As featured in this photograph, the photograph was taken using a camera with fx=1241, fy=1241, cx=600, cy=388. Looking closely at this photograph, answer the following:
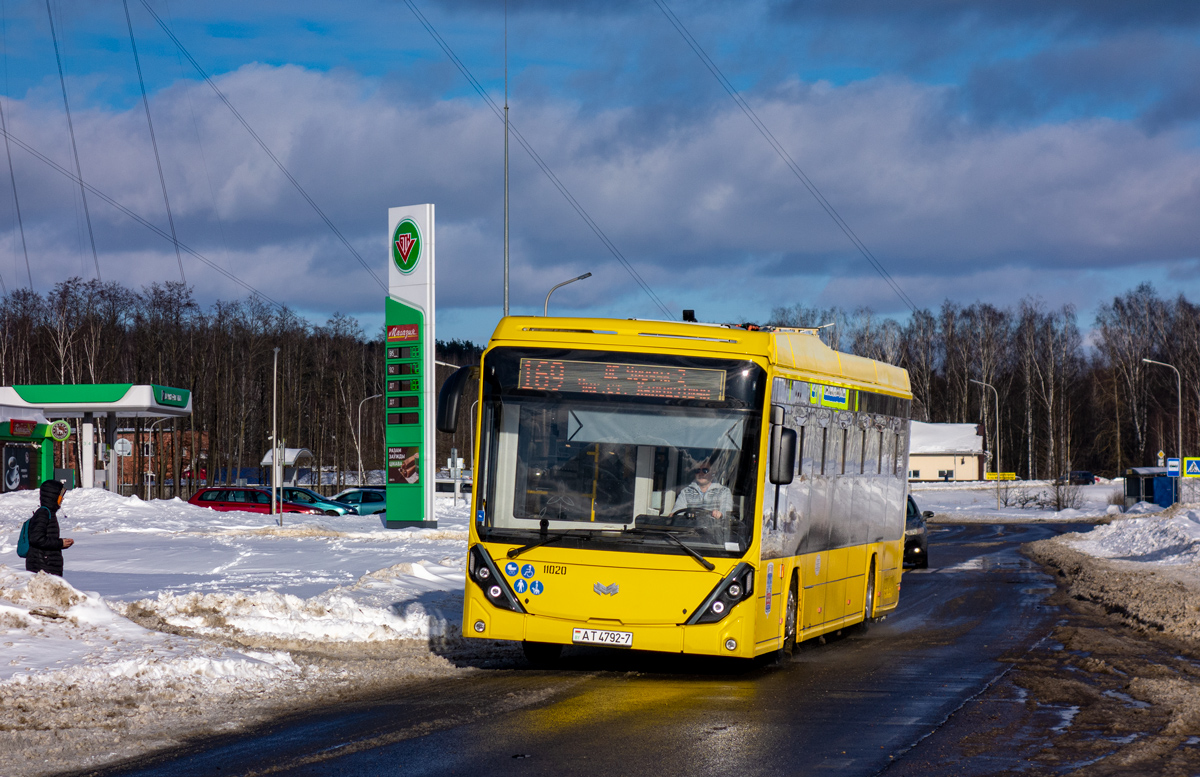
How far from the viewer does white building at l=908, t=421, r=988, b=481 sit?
10388cm

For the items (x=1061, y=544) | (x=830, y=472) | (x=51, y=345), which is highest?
(x=51, y=345)

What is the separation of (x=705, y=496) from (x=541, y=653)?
2574 mm

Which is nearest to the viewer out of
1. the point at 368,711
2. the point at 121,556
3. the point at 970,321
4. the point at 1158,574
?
the point at 368,711

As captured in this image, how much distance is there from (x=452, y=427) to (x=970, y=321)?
105943 millimetres

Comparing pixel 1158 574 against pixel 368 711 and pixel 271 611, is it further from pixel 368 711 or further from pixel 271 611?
pixel 368 711

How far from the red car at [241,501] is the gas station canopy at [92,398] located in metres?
5.10

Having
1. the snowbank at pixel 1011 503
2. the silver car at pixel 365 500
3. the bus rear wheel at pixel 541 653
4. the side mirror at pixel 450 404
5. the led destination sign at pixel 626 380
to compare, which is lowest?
the snowbank at pixel 1011 503

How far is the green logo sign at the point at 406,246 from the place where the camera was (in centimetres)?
3891

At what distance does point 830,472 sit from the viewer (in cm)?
1304

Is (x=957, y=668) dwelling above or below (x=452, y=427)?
below

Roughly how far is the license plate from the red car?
117 feet

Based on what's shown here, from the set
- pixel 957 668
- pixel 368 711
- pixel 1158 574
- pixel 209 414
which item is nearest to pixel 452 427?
pixel 368 711

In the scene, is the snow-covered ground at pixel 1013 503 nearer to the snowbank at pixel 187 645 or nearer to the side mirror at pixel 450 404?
the snowbank at pixel 187 645

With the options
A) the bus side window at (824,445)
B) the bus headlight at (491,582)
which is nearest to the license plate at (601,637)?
the bus headlight at (491,582)
